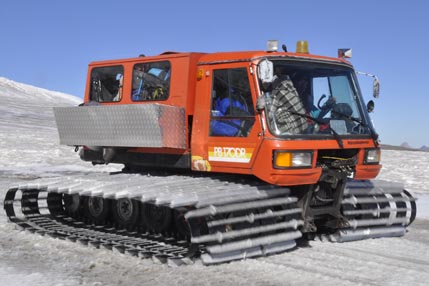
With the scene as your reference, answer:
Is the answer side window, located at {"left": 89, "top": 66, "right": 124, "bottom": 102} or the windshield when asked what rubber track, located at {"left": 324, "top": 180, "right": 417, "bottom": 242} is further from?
side window, located at {"left": 89, "top": 66, "right": 124, "bottom": 102}

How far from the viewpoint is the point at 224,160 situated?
742 cm

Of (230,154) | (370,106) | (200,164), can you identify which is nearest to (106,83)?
(200,164)

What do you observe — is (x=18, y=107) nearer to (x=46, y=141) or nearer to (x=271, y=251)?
(x=46, y=141)

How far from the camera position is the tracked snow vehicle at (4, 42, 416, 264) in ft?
22.1

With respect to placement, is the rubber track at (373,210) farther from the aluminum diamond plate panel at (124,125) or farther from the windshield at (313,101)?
the aluminum diamond plate panel at (124,125)

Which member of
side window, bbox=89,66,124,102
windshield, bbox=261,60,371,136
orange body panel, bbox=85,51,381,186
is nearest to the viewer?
orange body panel, bbox=85,51,381,186

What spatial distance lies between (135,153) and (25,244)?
212 cm

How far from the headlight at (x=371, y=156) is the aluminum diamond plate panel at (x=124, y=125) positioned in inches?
99.9

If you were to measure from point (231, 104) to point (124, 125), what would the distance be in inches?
71.0

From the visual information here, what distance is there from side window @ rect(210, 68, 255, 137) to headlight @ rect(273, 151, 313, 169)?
0.58 meters

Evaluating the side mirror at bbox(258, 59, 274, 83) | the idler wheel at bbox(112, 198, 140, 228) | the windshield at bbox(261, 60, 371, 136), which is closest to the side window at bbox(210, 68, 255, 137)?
the windshield at bbox(261, 60, 371, 136)

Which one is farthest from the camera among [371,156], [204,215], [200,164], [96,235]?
[96,235]

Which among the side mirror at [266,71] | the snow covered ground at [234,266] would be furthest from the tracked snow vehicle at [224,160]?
the snow covered ground at [234,266]

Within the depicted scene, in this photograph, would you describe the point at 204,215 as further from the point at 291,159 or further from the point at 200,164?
the point at 200,164
